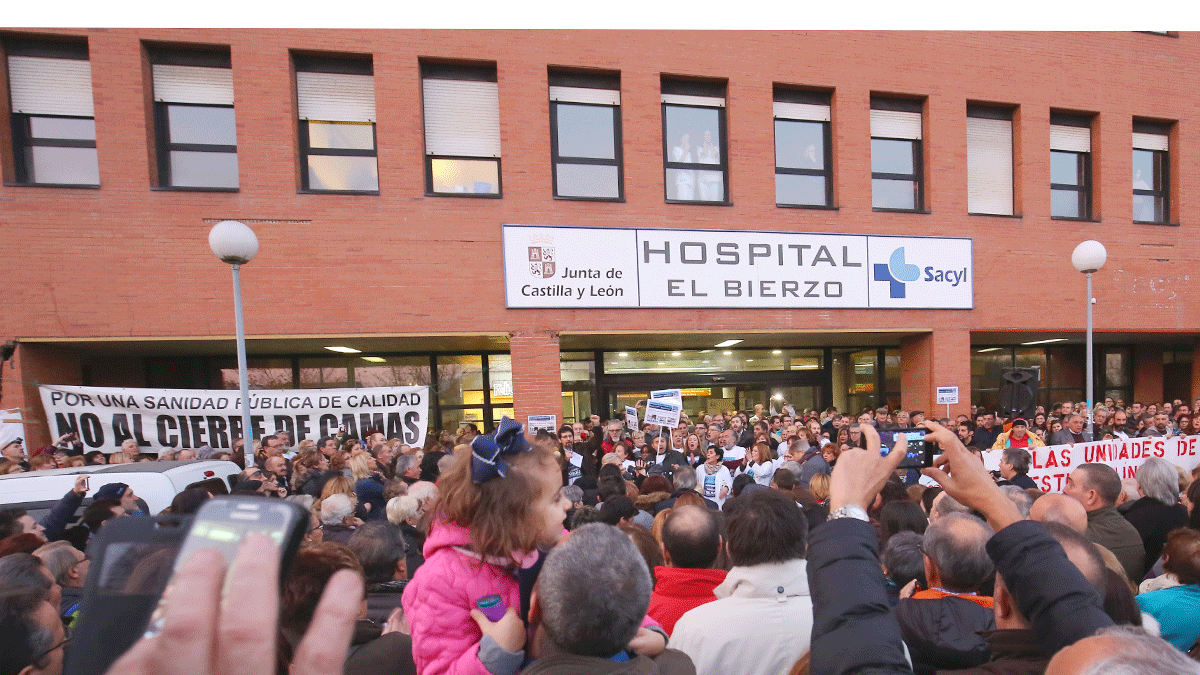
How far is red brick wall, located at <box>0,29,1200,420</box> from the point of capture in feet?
30.5

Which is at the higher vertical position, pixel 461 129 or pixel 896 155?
pixel 461 129

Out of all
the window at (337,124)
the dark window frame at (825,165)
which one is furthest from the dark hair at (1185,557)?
the window at (337,124)

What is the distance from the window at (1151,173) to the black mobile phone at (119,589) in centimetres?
1913

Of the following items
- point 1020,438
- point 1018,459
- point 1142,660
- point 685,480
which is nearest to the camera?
point 1142,660

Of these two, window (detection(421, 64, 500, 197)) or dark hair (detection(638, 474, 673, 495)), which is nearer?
dark hair (detection(638, 474, 673, 495))

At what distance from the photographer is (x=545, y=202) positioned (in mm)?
10688

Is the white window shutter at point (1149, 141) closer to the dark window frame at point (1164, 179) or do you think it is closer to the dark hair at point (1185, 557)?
the dark window frame at point (1164, 179)

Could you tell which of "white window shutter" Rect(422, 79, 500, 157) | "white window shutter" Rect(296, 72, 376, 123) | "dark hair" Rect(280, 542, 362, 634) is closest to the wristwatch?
"dark hair" Rect(280, 542, 362, 634)

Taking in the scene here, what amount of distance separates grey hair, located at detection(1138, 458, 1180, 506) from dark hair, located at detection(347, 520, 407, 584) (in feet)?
16.1

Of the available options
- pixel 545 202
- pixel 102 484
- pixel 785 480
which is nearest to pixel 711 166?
pixel 545 202

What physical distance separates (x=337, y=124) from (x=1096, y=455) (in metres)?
13.0

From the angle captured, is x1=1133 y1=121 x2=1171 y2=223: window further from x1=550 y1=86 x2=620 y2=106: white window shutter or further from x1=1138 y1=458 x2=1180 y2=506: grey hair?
x1=1138 y1=458 x2=1180 y2=506: grey hair

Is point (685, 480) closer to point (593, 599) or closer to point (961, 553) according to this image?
point (961, 553)

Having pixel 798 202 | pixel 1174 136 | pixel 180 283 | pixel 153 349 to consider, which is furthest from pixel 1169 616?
pixel 1174 136
